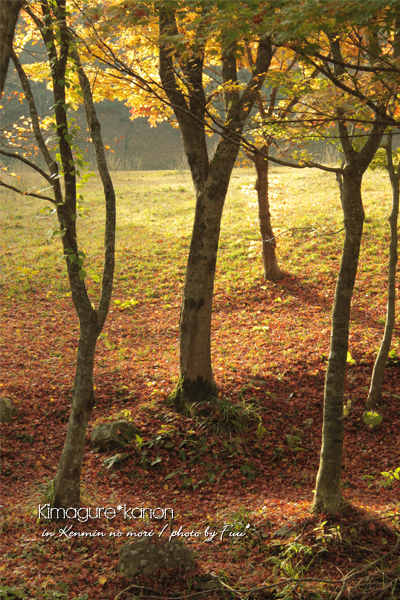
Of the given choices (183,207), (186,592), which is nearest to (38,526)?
(186,592)

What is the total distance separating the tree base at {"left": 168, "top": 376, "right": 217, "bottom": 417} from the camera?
6027mm

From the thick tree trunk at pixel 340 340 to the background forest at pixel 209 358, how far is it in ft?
0.06

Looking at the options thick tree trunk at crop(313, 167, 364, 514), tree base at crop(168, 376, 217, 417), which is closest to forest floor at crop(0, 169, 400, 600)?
tree base at crop(168, 376, 217, 417)

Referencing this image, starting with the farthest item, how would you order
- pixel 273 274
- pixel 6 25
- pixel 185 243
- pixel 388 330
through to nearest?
pixel 185 243, pixel 273 274, pixel 388 330, pixel 6 25

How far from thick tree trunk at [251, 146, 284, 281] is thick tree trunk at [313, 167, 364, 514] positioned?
6.33 meters

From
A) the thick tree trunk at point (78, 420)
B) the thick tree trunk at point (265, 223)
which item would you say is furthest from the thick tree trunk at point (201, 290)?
Answer: the thick tree trunk at point (265, 223)

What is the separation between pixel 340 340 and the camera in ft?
12.3

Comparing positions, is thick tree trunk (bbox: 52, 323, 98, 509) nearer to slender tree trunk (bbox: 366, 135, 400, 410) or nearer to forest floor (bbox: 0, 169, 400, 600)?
forest floor (bbox: 0, 169, 400, 600)

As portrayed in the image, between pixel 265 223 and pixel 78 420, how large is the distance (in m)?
7.90

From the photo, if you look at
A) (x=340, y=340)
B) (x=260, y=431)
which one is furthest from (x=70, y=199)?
(x=260, y=431)

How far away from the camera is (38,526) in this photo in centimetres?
380

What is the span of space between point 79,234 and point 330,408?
1290 cm

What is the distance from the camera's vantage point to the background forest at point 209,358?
317 centimetres

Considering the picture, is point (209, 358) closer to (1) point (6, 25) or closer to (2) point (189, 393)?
(2) point (189, 393)
